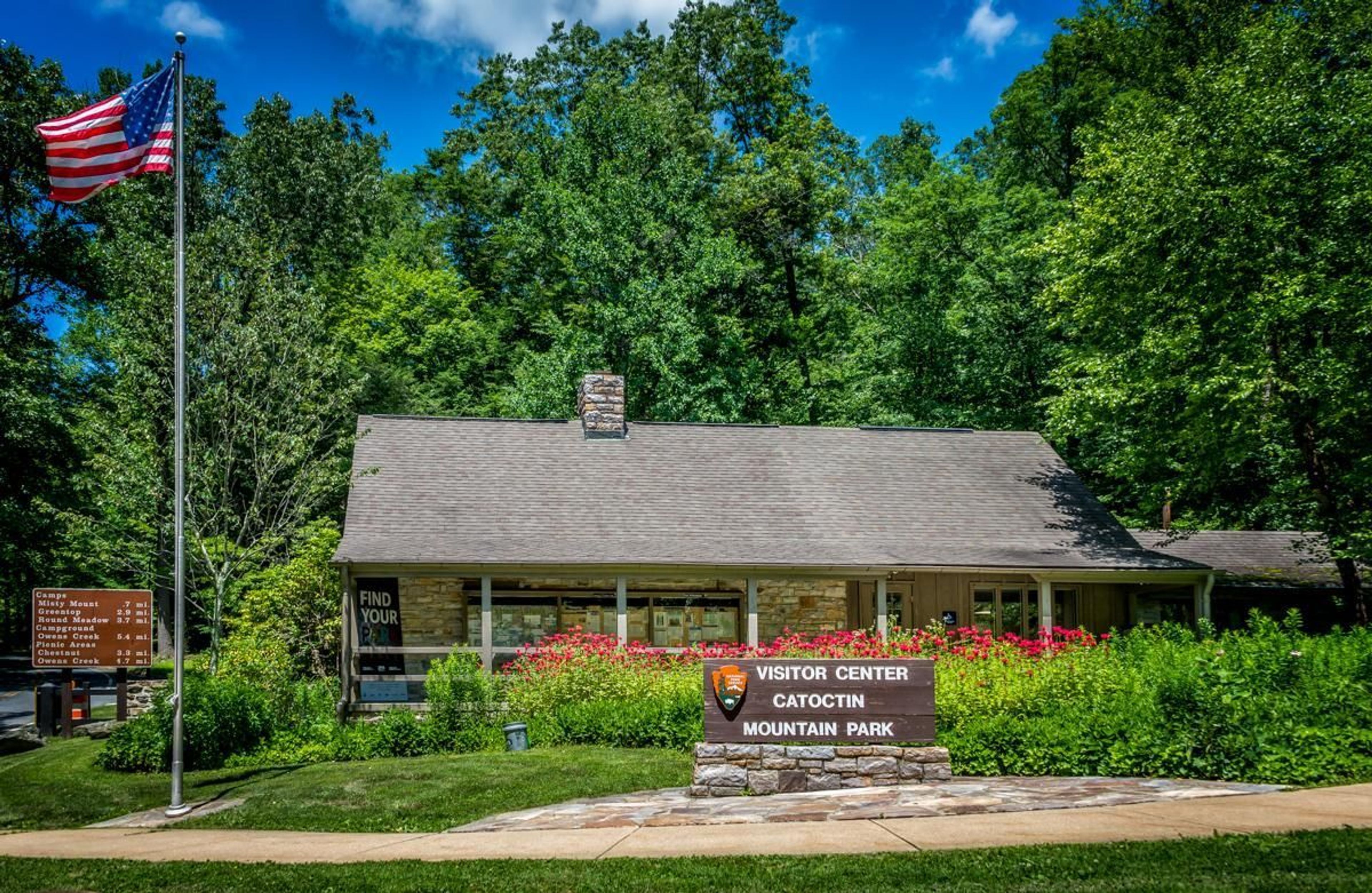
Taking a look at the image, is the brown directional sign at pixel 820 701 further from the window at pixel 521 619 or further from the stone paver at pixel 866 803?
the window at pixel 521 619

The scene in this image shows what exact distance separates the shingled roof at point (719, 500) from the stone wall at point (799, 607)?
1.32m

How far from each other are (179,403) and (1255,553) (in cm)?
2390

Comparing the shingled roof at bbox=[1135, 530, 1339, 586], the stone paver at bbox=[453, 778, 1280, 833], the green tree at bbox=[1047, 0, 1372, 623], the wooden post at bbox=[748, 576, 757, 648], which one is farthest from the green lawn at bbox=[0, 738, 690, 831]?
the shingled roof at bbox=[1135, 530, 1339, 586]

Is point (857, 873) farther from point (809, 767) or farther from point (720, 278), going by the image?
point (720, 278)

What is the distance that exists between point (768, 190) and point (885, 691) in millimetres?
24661

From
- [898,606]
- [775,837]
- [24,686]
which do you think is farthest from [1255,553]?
[24,686]

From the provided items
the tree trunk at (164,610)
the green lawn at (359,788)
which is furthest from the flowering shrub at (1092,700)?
the tree trunk at (164,610)

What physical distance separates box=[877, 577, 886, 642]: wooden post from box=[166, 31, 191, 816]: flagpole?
11603mm

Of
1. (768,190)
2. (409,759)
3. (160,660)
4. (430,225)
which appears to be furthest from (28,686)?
(768,190)

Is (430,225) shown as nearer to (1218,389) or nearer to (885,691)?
(1218,389)

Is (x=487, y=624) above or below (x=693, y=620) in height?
above

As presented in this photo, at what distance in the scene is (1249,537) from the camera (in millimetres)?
26562

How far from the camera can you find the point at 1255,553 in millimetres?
25641

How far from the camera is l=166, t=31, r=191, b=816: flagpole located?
11820 mm
